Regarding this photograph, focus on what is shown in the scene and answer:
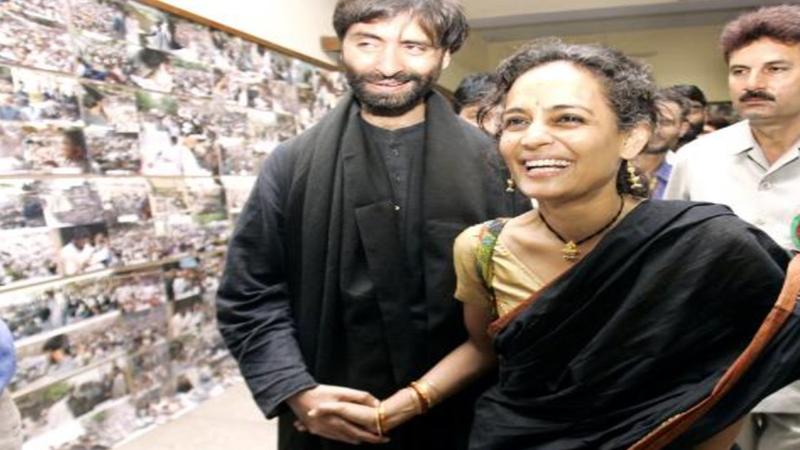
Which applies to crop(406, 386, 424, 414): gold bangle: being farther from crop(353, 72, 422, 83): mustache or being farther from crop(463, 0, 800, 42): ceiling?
crop(463, 0, 800, 42): ceiling

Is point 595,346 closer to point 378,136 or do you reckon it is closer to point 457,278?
point 457,278

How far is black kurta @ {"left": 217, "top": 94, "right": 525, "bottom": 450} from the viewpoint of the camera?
1036 mm

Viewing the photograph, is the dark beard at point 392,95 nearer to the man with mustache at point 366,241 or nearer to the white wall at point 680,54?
the man with mustache at point 366,241

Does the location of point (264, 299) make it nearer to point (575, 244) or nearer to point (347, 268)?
point (347, 268)

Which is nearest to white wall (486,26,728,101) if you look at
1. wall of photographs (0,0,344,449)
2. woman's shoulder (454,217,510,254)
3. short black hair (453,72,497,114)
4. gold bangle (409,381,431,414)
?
short black hair (453,72,497,114)

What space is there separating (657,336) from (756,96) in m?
0.85

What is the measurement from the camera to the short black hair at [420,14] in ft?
3.53

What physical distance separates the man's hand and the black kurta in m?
0.03

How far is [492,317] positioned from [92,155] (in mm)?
1495

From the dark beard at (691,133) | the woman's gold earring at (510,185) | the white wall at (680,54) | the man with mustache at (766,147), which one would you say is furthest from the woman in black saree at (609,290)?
the white wall at (680,54)

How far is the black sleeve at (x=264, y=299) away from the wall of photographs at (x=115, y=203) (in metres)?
0.93

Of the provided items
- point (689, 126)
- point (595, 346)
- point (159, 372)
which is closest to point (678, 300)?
point (595, 346)

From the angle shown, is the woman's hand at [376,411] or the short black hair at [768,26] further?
the short black hair at [768,26]

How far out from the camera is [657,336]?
80cm
